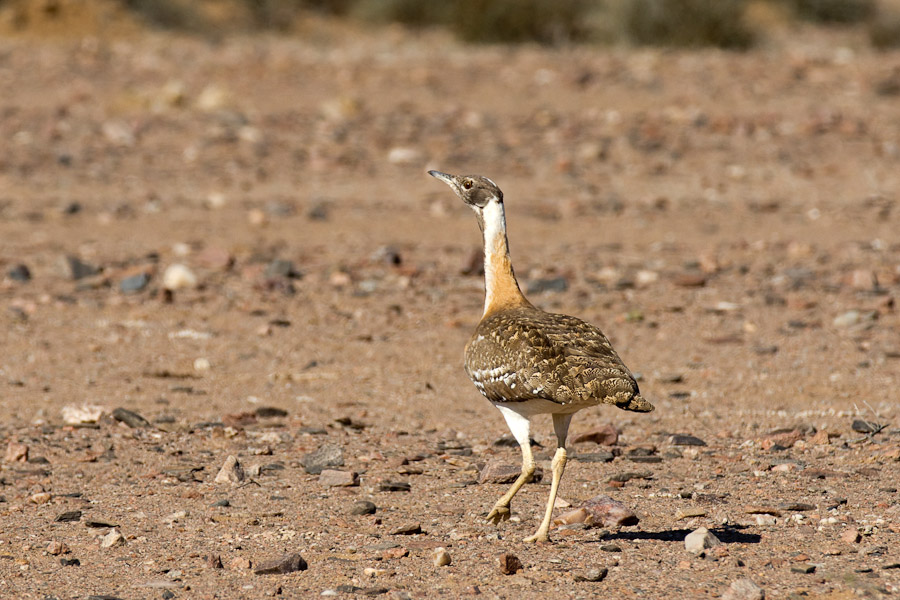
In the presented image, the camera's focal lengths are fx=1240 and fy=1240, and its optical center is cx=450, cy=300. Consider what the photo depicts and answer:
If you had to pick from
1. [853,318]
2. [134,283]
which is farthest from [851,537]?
[134,283]

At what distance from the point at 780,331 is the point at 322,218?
17.9 ft

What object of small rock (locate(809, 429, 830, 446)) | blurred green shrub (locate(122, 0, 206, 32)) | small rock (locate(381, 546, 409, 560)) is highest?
small rock (locate(381, 546, 409, 560))

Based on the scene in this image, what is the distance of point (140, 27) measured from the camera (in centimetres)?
→ 2644

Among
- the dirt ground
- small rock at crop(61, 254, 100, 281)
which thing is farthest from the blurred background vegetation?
small rock at crop(61, 254, 100, 281)

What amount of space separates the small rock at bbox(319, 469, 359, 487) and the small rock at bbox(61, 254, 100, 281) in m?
5.23

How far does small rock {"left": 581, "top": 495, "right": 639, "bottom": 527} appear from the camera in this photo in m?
5.72

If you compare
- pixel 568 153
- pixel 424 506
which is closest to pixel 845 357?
pixel 424 506

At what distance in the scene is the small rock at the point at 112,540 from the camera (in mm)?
5586

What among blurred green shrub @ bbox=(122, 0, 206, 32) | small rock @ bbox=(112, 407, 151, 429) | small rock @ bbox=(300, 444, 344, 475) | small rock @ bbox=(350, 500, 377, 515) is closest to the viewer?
small rock @ bbox=(350, 500, 377, 515)

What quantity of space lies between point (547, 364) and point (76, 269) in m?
6.70

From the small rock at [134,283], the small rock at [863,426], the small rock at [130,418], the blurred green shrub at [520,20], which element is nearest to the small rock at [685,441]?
the small rock at [863,426]

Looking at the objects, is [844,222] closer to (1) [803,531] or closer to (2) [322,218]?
(2) [322,218]

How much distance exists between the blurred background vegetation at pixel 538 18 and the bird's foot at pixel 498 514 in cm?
1850

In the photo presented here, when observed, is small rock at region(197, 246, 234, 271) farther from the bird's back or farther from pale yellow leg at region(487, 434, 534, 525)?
pale yellow leg at region(487, 434, 534, 525)
